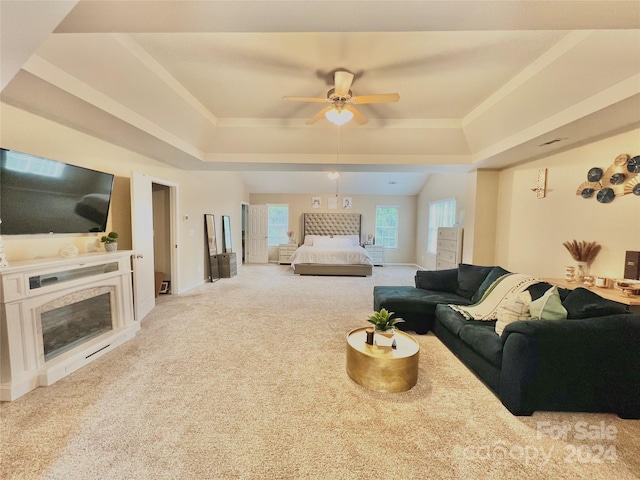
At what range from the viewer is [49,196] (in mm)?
2467

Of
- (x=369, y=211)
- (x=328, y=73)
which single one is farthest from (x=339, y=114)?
(x=369, y=211)

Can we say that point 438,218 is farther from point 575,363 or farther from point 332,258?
point 575,363

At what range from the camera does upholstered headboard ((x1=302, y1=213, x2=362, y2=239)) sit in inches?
345

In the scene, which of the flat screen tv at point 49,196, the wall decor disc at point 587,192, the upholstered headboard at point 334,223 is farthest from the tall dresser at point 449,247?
the flat screen tv at point 49,196

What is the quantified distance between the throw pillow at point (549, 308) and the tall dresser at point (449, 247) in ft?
11.1

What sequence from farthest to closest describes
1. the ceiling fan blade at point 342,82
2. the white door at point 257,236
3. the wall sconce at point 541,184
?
the white door at point 257,236, the wall sconce at point 541,184, the ceiling fan blade at point 342,82

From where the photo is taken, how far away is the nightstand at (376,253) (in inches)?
330

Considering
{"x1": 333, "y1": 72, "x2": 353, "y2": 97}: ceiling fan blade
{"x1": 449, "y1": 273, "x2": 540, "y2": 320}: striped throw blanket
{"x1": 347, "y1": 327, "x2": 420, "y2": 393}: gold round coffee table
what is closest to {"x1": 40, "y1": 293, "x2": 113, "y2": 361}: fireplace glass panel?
{"x1": 347, "y1": 327, "x2": 420, "y2": 393}: gold round coffee table

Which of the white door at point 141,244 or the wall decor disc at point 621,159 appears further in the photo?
the white door at point 141,244

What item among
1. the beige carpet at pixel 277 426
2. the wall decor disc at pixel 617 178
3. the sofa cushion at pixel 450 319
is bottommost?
the beige carpet at pixel 277 426

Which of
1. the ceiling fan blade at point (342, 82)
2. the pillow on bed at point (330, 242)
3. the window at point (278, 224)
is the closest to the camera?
the ceiling fan blade at point (342, 82)

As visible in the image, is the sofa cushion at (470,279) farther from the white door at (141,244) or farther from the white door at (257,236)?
the white door at (257,236)

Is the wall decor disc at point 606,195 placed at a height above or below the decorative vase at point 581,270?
above

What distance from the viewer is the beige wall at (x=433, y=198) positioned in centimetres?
603
